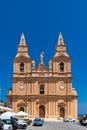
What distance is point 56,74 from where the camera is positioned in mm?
99562

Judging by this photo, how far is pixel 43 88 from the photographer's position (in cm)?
9925

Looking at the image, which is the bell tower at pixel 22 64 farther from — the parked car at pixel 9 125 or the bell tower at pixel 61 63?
the parked car at pixel 9 125

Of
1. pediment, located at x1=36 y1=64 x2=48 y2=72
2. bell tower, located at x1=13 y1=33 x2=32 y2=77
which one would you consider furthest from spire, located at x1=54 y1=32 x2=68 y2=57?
bell tower, located at x1=13 y1=33 x2=32 y2=77

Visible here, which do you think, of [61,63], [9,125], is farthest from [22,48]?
[9,125]

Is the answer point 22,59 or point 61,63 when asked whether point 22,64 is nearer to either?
point 22,59

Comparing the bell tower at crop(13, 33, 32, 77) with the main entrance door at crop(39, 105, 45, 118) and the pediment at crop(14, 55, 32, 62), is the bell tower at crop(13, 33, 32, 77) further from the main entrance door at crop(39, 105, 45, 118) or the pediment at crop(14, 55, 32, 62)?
the main entrance door at crop(39, 105, 45, 118)

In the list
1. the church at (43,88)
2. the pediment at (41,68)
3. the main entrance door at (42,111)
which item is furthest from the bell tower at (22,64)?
the main entrance door at (42,111)

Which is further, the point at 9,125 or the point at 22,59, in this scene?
the point at 22,59

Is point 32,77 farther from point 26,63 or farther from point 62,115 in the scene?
point 62,115

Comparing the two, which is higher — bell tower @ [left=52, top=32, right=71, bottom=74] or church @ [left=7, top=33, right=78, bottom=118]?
bell tower @ [left=52, top=32, right=71, bottom=74]

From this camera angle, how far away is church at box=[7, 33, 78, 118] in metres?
97.6

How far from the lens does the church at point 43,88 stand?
97.6 meters

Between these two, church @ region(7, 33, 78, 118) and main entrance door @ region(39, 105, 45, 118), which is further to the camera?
main entrance door @ region(39, 105, 45, 118)

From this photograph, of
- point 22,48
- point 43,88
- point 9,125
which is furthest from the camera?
point 22,48
